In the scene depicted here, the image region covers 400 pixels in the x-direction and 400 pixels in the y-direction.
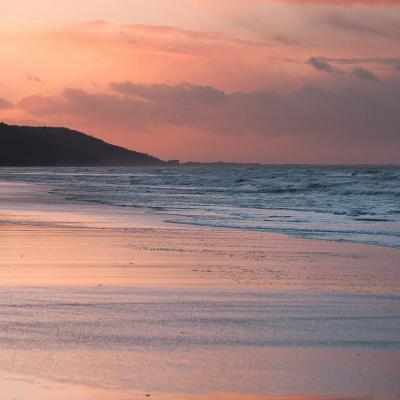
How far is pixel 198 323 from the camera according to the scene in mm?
7629

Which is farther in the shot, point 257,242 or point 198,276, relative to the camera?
point 257,242

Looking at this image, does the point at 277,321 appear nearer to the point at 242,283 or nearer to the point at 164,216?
the point at 242,283

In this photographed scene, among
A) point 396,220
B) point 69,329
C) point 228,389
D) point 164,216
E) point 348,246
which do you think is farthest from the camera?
point 164,216

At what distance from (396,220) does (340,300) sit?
508 inches

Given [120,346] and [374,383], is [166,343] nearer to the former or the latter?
[120,346]

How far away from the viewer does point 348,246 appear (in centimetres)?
1470

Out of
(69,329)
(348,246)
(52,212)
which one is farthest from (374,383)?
(52,212)

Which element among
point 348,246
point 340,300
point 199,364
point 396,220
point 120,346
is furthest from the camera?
point 396,220

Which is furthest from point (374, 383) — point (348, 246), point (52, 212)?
point (52, 212)

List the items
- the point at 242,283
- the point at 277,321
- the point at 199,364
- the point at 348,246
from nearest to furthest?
the point at 199,364, the point at 277,321, the point at 242,283, the point at 348,246

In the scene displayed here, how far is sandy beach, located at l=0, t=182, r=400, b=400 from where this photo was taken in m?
5.73

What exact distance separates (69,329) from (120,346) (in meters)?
0.72

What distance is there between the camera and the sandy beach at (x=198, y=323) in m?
5.73

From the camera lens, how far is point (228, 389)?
5617 mm
